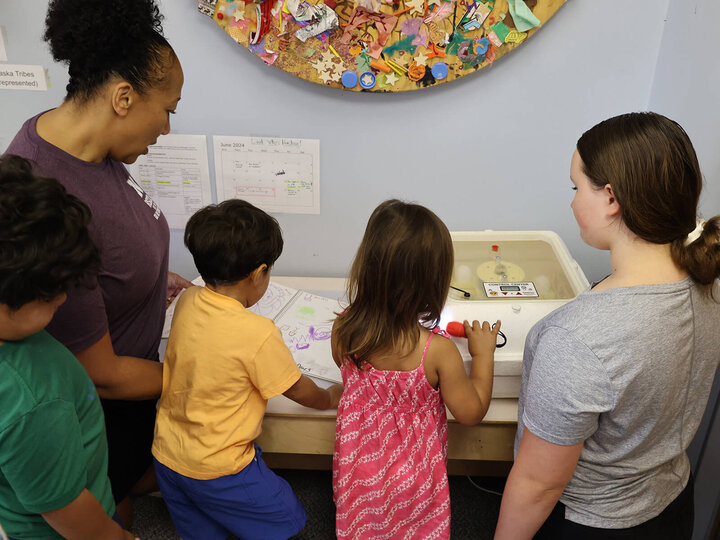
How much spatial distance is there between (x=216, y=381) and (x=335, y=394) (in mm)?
301

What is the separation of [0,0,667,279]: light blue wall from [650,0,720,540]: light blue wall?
82 millimetres

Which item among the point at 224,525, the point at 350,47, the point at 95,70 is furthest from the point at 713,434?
the point at 95,70

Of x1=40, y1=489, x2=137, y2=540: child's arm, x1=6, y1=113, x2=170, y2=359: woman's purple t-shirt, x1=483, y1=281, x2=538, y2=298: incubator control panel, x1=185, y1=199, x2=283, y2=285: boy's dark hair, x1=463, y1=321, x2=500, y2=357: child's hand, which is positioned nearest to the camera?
x1=40, y1=489, x2=137, y2=540: child's arm

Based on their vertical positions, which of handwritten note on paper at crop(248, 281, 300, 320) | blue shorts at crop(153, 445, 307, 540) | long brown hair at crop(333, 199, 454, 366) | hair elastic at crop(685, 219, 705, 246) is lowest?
blue shorts at crop(153, 445, 307, 540)

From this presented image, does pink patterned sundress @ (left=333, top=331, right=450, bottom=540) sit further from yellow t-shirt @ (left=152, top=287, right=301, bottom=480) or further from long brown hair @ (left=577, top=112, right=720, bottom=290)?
long brown hair @ (left=577, top=112, right=720, bottom=290)

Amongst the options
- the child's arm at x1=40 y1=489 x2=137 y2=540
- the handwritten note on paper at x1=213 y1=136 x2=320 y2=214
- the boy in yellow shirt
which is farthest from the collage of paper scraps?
the child's arm at x1=40 y1=489 x2=137 y2=540

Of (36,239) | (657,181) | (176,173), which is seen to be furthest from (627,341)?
(176,173)

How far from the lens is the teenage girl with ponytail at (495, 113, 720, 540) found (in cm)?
79

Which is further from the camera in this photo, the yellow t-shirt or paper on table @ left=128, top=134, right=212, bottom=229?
paper on table @ left=128, top=134, right=212, bottom=229

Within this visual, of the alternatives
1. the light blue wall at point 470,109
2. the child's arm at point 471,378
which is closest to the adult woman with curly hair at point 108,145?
the light blue wall at point 470,109

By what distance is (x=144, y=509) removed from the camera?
1613mm

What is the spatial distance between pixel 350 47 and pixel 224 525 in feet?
3.81

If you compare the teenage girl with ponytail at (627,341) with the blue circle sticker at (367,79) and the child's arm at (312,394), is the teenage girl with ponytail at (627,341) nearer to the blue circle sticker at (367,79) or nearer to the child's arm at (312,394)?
the child's arm at (312,394)

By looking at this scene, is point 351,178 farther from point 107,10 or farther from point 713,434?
point 713,434
